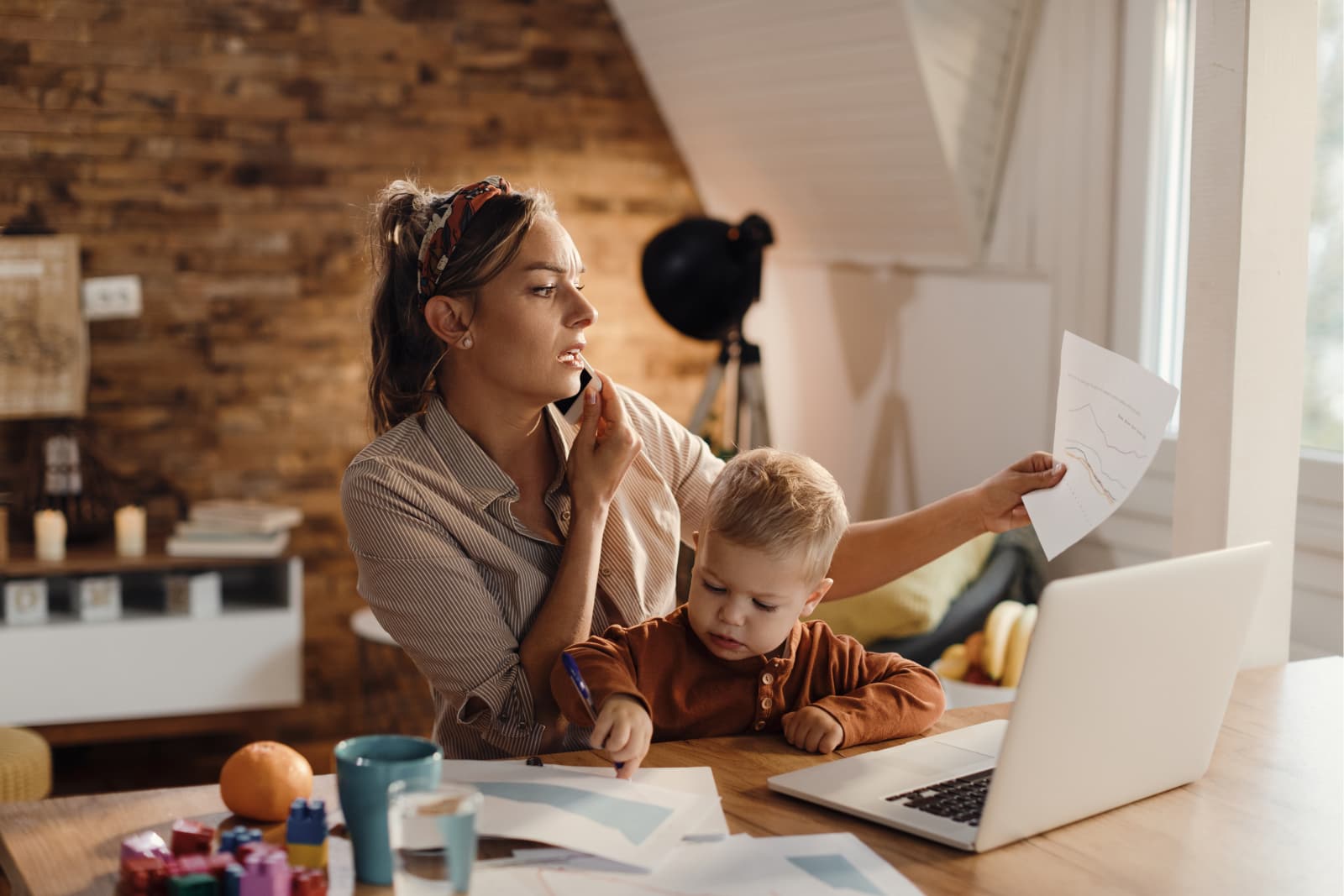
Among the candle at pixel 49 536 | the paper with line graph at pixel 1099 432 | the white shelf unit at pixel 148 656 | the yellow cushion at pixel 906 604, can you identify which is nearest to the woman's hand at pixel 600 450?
the paper with line graph at pixel 1099 432

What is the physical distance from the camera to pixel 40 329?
3697 mm

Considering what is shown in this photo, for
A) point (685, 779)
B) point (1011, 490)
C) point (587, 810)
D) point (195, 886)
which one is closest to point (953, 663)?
point (1011, 490)

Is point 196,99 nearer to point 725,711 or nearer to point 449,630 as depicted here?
point 449,630

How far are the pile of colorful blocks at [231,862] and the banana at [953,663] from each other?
1998 mm

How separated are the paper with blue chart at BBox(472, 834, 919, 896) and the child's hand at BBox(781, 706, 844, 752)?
9.4 inches

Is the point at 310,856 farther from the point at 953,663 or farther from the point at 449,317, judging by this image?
the point at 953,663

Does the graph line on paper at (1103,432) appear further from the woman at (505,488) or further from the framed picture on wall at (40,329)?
the framed picture on wall at (40,329)

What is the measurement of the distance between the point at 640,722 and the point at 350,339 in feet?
9.87

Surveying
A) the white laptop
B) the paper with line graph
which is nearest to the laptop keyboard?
the white laptop

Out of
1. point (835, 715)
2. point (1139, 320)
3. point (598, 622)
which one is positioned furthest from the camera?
point (1139, 320)

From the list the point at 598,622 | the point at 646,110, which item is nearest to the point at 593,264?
the point at 646,110

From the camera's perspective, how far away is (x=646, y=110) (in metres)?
4.38

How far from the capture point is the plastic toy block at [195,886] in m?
0.98

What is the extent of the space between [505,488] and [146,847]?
27.5 inches
